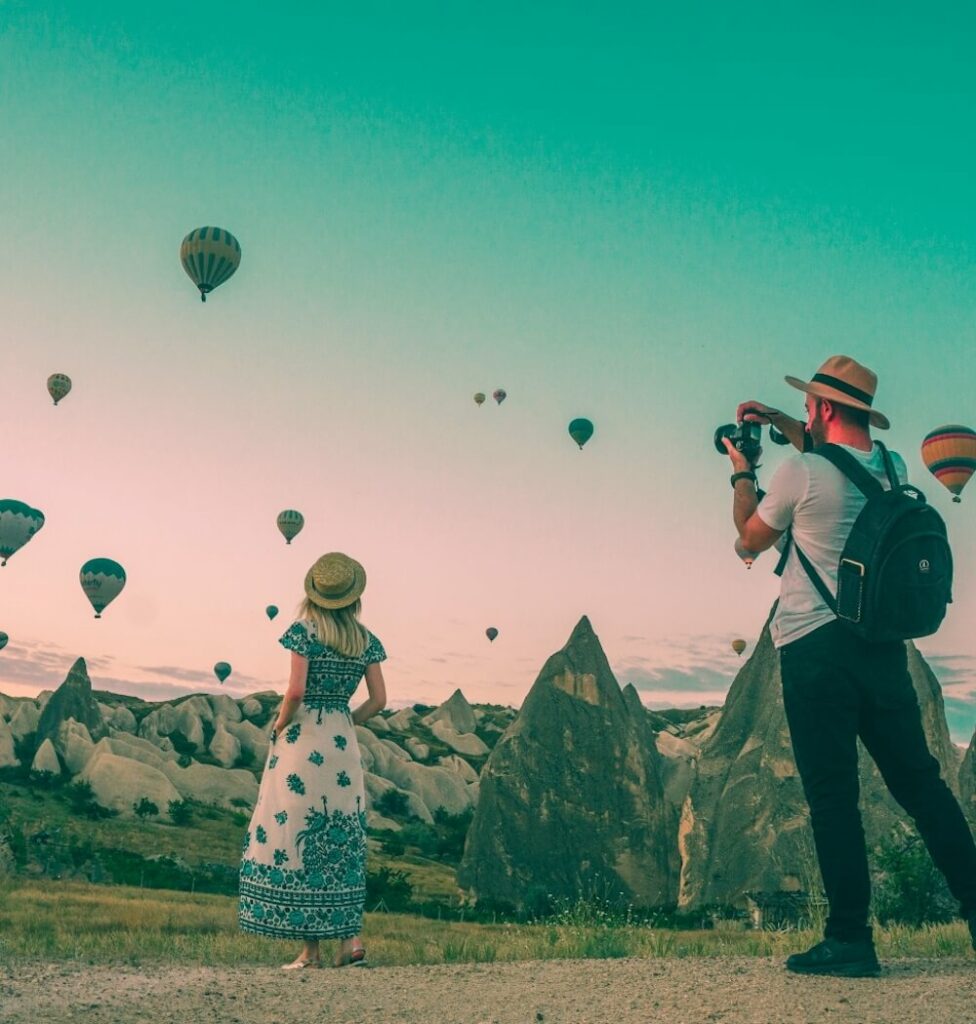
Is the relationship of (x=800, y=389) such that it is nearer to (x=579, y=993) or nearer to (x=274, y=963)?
(x=579, y=993)

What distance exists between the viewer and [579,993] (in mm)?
5129

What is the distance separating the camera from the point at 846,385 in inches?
203

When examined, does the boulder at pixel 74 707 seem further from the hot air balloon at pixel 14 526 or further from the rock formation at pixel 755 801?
the rock formation at pixel 755 801

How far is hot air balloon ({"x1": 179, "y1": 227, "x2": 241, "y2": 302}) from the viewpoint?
117 feet

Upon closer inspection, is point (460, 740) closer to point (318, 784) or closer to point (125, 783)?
point (125, 783)

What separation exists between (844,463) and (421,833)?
4895cm

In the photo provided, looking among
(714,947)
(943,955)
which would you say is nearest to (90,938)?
(714,947)

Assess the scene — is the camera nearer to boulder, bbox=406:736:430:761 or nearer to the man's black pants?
the man's black pants

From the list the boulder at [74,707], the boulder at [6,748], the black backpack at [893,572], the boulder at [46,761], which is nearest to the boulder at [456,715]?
the boulder at [74,707]

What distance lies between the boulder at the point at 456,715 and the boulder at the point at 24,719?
26.4m

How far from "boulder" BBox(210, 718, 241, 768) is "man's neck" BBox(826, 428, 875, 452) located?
192ft

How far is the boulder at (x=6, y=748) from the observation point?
180 feet

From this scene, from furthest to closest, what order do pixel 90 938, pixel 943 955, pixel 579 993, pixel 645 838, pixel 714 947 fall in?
pixel 645 838
pixel 90 938
pixel 714 947
pixel 943 955
pixel 579 993

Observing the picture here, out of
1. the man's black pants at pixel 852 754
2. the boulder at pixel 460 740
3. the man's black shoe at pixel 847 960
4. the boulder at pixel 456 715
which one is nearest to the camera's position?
the man's black pants at pixel 852 754
